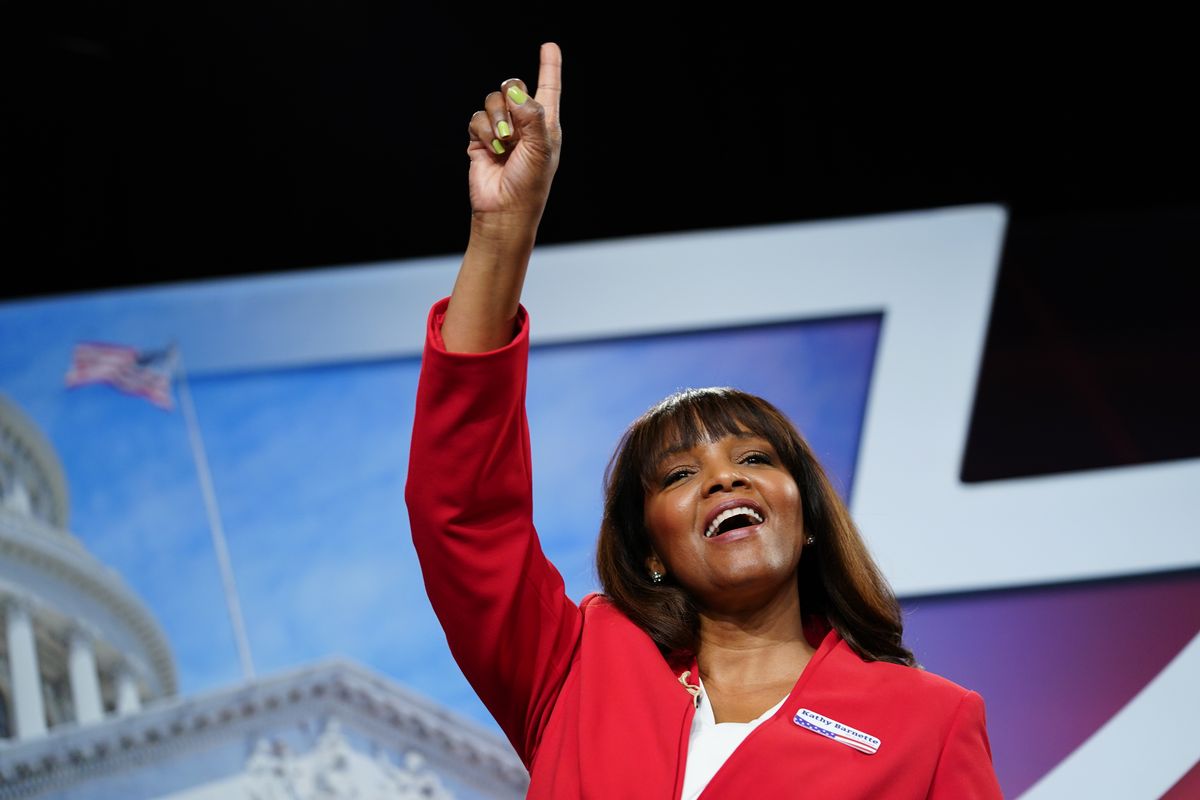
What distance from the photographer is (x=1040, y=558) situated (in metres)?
2.90

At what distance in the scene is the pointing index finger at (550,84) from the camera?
136 cm

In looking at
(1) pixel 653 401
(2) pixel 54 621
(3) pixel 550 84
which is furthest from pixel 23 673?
(3) pixel 550 84

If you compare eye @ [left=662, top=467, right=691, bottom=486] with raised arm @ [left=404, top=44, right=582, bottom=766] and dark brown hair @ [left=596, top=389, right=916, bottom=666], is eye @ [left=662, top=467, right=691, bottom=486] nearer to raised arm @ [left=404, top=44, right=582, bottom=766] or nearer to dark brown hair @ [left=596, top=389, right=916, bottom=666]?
dark brown hair @ [left=596, top=389, right=916, bottom=666]

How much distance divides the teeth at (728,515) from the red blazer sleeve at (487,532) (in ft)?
0.68

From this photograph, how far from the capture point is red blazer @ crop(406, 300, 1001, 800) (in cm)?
132

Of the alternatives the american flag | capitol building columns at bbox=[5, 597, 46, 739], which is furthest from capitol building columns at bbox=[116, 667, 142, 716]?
the american flag

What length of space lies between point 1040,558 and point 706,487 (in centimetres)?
164

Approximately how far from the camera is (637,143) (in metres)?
3.36

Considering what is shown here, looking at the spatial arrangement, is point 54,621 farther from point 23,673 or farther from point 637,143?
point 637,143

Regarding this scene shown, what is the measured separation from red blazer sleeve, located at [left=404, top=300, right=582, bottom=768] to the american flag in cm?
211

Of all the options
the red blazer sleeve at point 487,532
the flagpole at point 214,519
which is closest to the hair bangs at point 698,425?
the red blazer sleeve at point 487,532

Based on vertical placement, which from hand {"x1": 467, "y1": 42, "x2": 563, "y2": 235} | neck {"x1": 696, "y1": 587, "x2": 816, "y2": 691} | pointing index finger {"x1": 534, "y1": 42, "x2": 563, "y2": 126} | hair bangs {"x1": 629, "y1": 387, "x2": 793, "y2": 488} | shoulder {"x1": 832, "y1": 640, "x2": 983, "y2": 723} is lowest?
shoulder {"x1": 832, "y1": 640, "x2": 983, "y2": 723}

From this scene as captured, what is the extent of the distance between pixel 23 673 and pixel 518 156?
2517mm

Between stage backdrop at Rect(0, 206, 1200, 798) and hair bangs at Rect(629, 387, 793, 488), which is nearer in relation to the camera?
hair bangs at Rect(629, 387, 793, 488)
